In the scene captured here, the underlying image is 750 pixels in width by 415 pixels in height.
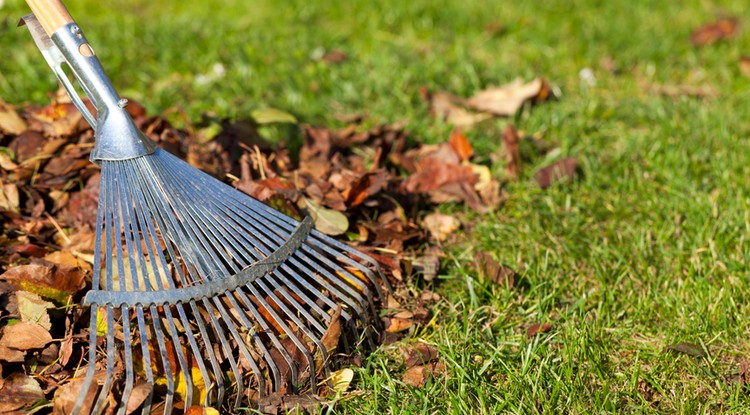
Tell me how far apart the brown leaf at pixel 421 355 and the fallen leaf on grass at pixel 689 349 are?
635 millimetres

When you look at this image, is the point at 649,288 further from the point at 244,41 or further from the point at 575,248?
the point at 244,41

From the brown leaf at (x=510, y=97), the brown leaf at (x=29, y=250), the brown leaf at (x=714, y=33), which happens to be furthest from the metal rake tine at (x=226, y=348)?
the brown leaf at (x=714, y=33)

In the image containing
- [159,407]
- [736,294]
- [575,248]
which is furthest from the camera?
[575,248]

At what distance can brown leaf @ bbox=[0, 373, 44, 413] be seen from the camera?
6.01ft

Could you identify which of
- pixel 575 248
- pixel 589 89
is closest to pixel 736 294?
pixel 575 248

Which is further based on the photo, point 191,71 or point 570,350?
point 191,71

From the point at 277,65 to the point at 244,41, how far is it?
0.99ft

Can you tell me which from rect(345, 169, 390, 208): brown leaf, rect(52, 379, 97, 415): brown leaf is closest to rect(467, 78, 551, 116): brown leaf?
rect(345, 169, 390, 208): brown leaf

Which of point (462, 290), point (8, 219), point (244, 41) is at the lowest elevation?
point (462, 290)

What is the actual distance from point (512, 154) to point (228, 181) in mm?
1142

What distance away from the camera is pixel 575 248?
258 centimetres

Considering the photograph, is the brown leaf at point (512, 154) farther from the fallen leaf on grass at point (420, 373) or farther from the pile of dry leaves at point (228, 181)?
the fallen leaf on grass at point (420, 373)

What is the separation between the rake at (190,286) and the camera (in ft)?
6.23

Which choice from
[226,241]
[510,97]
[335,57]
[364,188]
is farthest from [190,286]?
[335,57]
